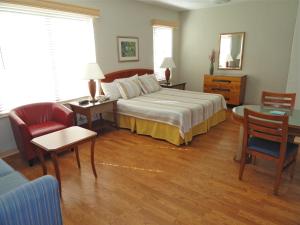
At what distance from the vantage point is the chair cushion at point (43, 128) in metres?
2.75

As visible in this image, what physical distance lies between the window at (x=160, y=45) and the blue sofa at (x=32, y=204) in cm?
469

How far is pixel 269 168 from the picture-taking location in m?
2.63

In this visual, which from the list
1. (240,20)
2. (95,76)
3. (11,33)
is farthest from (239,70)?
(11,33)

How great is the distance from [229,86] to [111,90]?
3.01m

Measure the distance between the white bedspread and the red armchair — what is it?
1103 mm

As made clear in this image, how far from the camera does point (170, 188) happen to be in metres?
2.28

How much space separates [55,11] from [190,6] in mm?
3487

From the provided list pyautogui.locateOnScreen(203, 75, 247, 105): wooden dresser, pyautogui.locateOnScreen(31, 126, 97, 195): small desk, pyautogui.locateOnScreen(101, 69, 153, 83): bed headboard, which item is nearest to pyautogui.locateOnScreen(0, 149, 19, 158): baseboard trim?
pyautogui.locateOnScreen(31, 126, 97, 195): small desk

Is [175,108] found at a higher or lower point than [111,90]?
lower

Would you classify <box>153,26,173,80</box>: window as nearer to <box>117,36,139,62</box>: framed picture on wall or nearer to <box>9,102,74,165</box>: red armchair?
<box>117,36,139,62</box>: framed picture on wall

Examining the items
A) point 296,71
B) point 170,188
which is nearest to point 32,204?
point 170,188

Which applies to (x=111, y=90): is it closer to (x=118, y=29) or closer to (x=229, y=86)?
(x=118, y=29)

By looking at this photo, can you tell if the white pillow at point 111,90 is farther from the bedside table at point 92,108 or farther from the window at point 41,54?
the window at point 41,54

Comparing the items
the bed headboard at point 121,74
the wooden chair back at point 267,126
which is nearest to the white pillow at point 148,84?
the bed headboard at point 121,74
